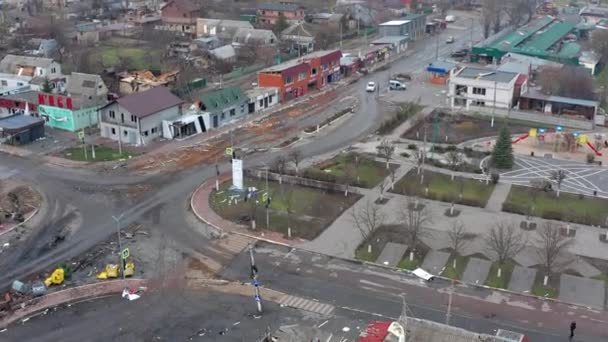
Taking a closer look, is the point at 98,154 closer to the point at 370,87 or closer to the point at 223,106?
the point at 223,106

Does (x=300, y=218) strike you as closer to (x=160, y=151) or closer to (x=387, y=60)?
(x=160, y=151)

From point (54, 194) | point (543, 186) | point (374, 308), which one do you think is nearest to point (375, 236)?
point (374, 308)

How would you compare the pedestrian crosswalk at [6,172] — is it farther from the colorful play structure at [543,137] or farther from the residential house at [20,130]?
the colorful play structure at [543,137]

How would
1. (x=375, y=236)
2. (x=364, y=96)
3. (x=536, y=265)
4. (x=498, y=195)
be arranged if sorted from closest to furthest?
(x=536, y=265), (x=375, y=236), (x=498, y=195), (x=364, y=96)

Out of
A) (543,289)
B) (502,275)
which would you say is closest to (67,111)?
(502,275)

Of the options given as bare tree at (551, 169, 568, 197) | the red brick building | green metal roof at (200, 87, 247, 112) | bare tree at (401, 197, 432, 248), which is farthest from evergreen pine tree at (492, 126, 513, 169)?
the red brick building

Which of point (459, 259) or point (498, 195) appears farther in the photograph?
point (498, 195)

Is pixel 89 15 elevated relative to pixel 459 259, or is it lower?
elevated
